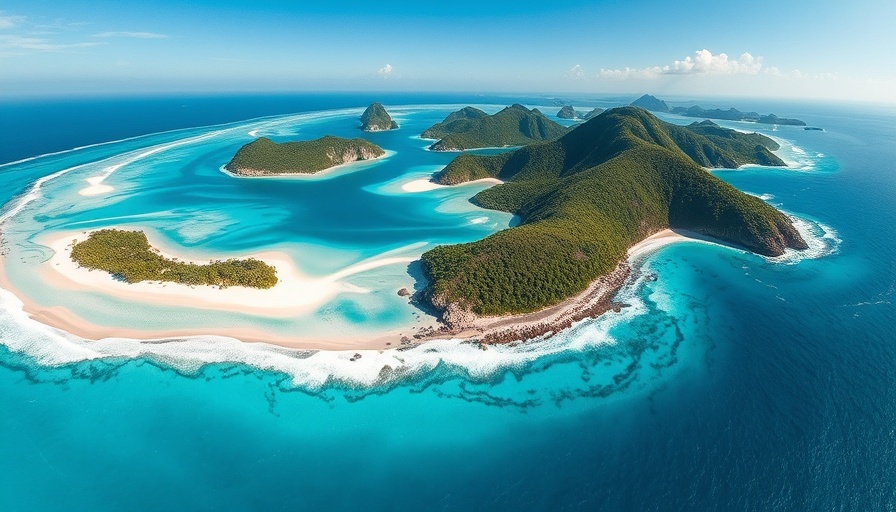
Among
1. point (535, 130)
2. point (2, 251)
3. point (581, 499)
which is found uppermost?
point (535, 130)

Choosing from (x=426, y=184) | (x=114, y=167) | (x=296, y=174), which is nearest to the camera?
Result: (x=426, y=184)

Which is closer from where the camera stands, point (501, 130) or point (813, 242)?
point (813, 242)

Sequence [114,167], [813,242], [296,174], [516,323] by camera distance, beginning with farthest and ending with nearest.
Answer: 1. [114,167]
2. [296,174]
3. [813,242]
4. [516,323]

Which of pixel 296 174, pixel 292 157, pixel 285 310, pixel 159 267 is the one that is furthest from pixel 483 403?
pixel 292 157

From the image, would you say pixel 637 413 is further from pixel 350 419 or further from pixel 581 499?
pixel 350 419

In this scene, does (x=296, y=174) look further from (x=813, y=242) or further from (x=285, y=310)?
(x=813, y=242)

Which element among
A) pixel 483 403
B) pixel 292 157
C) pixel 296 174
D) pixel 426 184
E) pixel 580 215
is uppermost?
pixel 292 157

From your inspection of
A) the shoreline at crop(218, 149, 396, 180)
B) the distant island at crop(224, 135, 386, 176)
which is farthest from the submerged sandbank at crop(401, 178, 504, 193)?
the distant island at crop(224, 135, 386, 176)

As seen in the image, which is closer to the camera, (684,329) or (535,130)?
(684,329)

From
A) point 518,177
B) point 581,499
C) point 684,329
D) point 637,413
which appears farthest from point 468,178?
point 581,499
